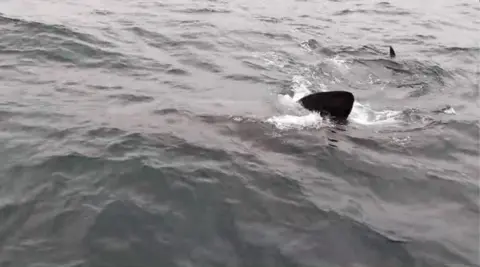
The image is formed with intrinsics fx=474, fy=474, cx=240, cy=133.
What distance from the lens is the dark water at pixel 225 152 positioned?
20.1 feet

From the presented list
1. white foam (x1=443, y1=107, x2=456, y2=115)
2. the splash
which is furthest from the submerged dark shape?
white foam (x1=443, y1=107, x2=456, y2=115)

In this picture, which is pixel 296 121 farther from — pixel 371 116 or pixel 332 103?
pixel 371 116

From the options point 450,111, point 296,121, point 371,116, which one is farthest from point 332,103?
point 450,111

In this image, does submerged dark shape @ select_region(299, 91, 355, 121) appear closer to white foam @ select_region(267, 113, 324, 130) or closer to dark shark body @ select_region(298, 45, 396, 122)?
dark shark body @ select_region(298, 45, 396, 122)

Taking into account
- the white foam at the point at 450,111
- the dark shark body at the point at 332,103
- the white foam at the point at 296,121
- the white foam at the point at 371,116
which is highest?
the dark shark body at the point at 332,103

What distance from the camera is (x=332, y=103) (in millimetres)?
9672

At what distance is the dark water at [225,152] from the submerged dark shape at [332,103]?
26 cm

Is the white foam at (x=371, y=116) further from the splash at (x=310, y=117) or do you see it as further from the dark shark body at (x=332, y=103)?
the dark shark body at (x=332, y=103)

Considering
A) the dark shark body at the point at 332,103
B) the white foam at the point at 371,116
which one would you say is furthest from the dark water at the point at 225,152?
the dark shark body at the point at 332,103

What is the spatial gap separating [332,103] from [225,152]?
8.89 feet

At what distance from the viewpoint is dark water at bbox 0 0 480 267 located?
6.12 m

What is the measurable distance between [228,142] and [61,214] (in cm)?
327

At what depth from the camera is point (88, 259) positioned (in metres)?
5.72

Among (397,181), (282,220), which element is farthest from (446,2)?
(282,220)
